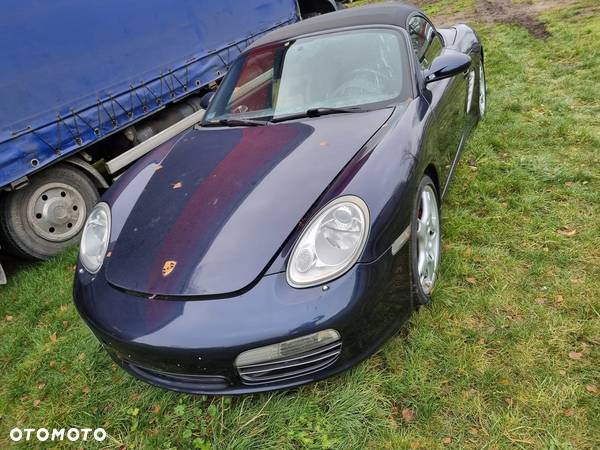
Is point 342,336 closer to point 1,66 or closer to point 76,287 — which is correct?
point 76,287

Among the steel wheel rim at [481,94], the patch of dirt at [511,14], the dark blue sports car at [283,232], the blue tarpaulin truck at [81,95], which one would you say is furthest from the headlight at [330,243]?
the patch of dirt at [511,14]

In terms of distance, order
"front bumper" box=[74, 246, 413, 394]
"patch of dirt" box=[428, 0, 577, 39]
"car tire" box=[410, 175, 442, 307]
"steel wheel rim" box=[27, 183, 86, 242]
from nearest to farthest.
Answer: "front bumper" box=[74, 246, 413, 394]
"car tire" box=[410, 175, 442, 307]
"steel wheel rim" box=[27, 183, 86, 242]
"patch of dirt" box=[428, 0, 577, 39]

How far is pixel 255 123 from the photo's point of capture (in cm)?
264

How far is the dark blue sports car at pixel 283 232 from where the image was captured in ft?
5.61

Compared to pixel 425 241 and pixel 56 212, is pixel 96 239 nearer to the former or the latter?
pixel 425 241

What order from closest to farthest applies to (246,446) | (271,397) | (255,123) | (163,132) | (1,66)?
(246,446), (271,397), (255,123), (1,66), (163,132)

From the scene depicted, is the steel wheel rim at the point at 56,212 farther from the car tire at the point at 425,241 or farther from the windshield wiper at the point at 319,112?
the car tire at the point at 425,241

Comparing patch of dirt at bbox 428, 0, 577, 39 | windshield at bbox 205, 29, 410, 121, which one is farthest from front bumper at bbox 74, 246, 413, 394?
patch of dirt at bbox 428, 0, 577, 39

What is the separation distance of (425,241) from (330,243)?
2.47ft

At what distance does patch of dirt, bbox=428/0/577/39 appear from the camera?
8.02 metres

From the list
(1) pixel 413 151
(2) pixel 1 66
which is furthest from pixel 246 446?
(2) pixel 1 66

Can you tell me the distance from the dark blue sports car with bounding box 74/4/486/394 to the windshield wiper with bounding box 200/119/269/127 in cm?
1

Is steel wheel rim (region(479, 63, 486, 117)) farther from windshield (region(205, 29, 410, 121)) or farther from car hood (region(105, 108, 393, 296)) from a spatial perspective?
car hood (region(105, 108, 393, 296))

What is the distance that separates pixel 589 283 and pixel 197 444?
83.2 inches
